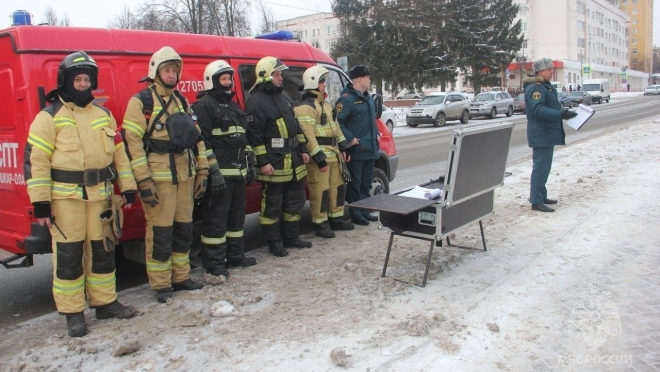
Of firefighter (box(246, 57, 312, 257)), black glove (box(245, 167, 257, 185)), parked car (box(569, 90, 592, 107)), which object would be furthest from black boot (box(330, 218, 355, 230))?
parked car (box(569, 90, 592, 107))

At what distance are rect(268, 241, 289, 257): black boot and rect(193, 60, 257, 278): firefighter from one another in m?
0.71

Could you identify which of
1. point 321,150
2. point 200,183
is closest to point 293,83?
point 321,150

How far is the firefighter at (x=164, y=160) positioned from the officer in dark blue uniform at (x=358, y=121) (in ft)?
8.15

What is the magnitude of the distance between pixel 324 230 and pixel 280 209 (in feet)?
2.85

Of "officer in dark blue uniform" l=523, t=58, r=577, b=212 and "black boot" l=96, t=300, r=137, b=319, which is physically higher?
"officer in dark blue uniform" l=523, t=58, r=577, b=212

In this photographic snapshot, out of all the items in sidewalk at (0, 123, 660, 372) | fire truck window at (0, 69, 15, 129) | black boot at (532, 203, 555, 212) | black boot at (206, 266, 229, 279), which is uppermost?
fire truck window at (0, 69, 15, 129)

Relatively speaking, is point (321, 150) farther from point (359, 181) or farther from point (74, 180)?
point (74, 180)

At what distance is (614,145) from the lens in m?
14.3

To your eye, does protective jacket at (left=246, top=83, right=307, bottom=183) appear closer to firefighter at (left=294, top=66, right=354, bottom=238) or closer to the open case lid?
firefighter at (left=294, top=66, right=354, bottom=238)

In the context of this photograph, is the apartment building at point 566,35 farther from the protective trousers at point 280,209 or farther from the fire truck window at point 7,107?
the fire truck window at point 7,107

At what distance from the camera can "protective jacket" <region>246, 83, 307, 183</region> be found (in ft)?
→ 18.5

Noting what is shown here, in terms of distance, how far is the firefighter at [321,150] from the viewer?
618 centimetres

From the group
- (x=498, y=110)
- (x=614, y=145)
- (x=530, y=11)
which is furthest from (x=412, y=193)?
(x=530, y=11)

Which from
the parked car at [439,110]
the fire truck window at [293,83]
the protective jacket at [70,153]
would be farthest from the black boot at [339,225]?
the parked car at [439,110]
